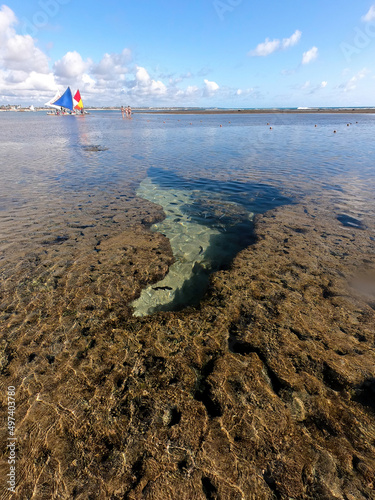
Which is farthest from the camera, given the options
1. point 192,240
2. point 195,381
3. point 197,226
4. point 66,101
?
point 66,101

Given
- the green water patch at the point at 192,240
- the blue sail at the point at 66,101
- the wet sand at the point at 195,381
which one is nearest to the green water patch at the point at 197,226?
the green water patch at the point at 192,240

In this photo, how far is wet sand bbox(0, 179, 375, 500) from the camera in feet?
9.60

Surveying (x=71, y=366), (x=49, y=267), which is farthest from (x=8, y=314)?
(x=71, y=366)

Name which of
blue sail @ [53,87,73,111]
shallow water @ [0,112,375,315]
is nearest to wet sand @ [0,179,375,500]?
shallow water @ [0,112,375,315]

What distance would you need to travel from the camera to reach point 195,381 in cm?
402

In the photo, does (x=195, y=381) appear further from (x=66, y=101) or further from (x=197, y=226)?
(x=66, y=101)

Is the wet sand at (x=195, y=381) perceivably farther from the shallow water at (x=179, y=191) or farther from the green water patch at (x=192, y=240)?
the shallow water at (x=179, y=191)

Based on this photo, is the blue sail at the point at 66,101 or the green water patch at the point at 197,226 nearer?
the green water patch at the point at 197,226

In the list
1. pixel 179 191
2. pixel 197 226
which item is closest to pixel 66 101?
pixel 179 191

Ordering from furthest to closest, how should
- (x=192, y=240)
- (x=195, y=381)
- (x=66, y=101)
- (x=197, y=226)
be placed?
(x=66, y=101)
(x=197, y=226)
(x=192, y=240)
(x=195, y=381)

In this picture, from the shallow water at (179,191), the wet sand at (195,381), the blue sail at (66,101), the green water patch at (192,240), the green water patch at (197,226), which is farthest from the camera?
the blue sail at (66,101)

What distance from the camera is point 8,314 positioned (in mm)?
5418

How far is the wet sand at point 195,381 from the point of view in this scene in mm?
2926

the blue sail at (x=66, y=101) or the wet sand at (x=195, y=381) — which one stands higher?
the blue sail at (x=66, y=101)
